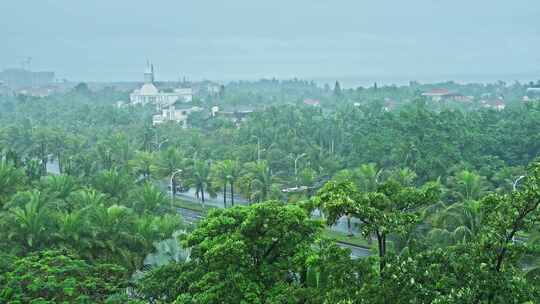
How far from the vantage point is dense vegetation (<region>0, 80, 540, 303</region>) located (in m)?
13.9

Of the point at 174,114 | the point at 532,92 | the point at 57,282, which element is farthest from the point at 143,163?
the point at 532,92

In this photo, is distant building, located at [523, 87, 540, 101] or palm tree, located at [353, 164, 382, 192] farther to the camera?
distant building, located at [523, 87, 540, 101]

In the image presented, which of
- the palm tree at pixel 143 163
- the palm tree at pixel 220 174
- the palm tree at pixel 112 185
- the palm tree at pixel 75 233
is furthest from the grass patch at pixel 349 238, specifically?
the palm tree at pixel 143 163

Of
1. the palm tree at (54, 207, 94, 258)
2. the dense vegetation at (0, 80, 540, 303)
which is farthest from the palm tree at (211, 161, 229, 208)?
the palm tree at (54, 207, 94, 258)

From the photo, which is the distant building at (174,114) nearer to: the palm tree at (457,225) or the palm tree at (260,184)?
the palm tree at (260,184)

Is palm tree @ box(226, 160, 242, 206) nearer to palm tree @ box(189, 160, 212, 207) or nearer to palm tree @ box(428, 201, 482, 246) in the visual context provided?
palm tree @ box(189, 160, 212, 207)

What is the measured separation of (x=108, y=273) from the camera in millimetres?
23047

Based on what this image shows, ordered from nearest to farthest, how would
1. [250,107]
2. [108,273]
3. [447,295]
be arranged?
[447,295], [108,273], [250,107]

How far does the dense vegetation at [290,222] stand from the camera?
45.8ft

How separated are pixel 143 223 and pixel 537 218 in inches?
807

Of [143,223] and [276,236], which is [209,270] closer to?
[276,236]

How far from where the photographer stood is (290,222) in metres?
18.3

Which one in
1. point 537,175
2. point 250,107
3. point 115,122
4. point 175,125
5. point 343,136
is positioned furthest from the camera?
point 250,107

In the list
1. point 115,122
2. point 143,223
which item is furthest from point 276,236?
point 115,122
